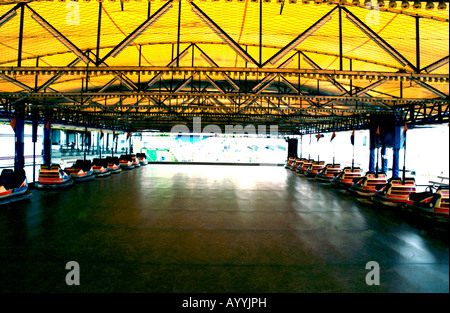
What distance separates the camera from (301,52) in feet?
22.5

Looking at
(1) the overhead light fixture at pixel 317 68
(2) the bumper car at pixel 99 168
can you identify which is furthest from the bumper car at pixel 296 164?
(2) the bumper car at pixel 99 168

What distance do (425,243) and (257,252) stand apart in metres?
3.37

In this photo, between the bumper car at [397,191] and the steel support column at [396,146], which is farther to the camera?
the steel support column at [396,146]

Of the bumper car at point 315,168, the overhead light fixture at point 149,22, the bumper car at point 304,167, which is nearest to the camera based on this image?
the overhead light fixture at point 149,22

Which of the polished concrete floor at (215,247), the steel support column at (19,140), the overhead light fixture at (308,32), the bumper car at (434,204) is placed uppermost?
the overhead light fixture at (308,32)

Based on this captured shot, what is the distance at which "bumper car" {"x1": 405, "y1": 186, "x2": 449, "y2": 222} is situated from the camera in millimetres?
6039

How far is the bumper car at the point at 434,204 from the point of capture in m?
6.04

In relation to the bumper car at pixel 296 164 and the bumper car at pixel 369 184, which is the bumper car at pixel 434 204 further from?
the bumper car at pixel 296 164

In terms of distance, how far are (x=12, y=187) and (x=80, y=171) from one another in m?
4.62

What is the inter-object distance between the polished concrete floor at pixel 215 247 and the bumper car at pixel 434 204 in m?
0.33

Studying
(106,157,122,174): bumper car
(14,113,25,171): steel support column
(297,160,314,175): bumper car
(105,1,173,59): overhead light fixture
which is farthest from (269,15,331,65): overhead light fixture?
(106,157,122,174): bumper car

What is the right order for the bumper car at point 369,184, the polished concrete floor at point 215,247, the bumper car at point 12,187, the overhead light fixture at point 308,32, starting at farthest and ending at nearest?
the bumper car at point 369,184 < the bumper car at point 12,187 < the overhead light fixture at point 308,32 < the polished concrete floor at point 215,247

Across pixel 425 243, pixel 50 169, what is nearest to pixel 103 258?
pixel 425 243
